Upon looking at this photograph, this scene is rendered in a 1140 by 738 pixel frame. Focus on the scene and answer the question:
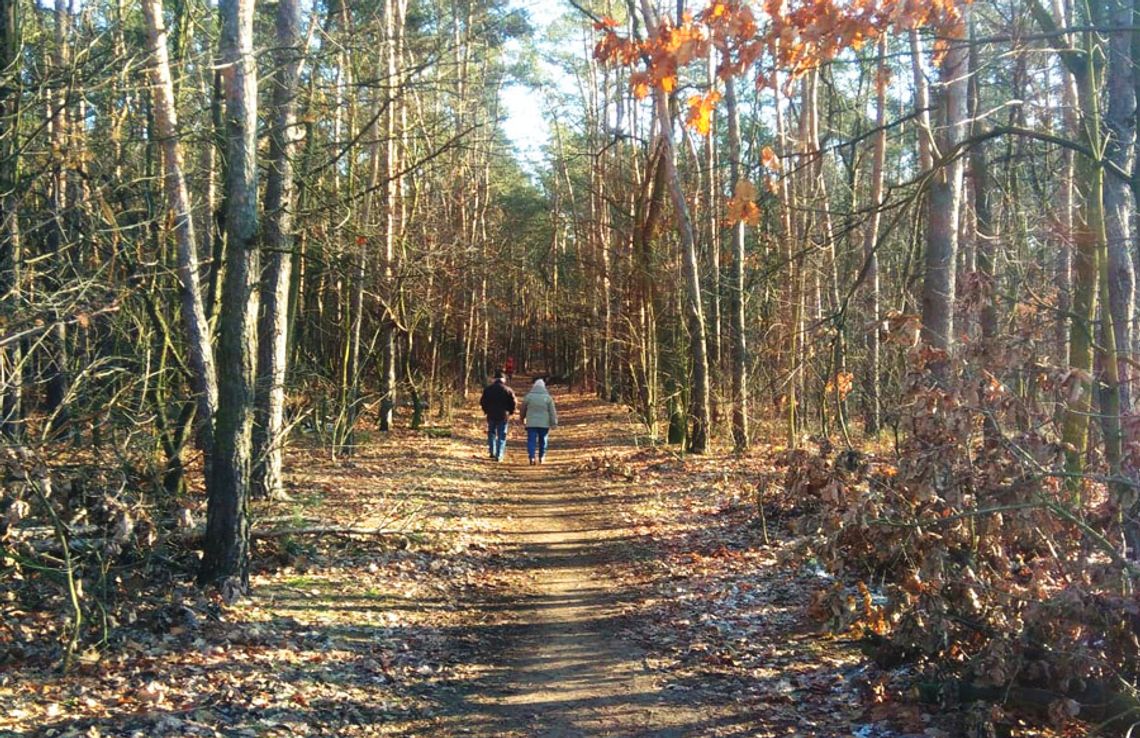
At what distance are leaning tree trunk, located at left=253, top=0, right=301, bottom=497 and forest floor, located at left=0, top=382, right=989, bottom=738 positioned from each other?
794 mm

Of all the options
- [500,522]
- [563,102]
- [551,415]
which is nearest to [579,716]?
[500,522]

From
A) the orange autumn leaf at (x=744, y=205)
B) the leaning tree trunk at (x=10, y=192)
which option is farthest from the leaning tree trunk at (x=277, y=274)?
the orange autumn leaf at (x=744, y=205)

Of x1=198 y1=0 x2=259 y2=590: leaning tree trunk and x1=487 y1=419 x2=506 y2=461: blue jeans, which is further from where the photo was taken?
x1=487 y1=419 x2=506 y2=461: blue jeans

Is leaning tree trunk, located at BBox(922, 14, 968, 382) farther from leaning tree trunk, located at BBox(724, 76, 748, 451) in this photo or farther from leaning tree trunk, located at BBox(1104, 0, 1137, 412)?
leaning tree trunk, located at BBox(724, 76, 748, 451)

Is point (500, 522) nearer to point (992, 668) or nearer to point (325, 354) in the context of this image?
point (992, 668)

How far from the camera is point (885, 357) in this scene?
15.5 metres

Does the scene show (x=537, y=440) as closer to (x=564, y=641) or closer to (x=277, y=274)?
(x=277, y=274)

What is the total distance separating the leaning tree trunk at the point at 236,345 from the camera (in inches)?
286

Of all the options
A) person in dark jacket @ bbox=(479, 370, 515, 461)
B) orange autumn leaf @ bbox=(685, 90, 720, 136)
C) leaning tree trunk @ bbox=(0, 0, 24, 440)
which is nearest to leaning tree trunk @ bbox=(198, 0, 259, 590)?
leaning tree trunk @ bbox=(0, 0, 24, 440)

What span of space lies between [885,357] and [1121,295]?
9.36 metres

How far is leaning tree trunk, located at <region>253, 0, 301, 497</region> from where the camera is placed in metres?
9.95

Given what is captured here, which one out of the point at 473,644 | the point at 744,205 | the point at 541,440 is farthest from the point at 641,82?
the point at 541,440

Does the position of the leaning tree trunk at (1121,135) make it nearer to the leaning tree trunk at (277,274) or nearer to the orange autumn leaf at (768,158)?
the orange autumn leaf at (768,158)

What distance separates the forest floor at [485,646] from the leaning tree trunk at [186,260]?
5.57 feet
